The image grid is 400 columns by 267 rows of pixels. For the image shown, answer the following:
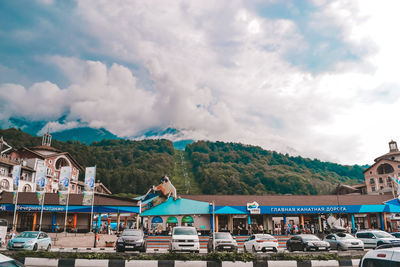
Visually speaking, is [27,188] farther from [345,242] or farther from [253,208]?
Answer: [345,242]

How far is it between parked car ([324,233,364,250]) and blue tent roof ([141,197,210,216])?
49.4 feet

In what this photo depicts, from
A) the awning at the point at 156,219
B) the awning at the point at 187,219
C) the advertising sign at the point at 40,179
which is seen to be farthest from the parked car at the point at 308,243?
the advertising sign at the point at 40,179

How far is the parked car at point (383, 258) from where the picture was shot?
4441 mm

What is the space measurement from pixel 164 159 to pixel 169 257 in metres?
129

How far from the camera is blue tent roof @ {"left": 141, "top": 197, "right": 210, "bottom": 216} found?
34.7 m

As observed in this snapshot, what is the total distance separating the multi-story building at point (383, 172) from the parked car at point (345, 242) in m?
63.0

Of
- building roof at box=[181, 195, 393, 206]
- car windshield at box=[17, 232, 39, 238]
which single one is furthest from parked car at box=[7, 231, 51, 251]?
building roof at box=[181, 195, 393, 206]

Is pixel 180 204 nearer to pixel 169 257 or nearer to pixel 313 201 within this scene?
pixel 313 201

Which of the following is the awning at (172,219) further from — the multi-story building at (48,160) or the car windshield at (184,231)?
the multi-story building at (48,160)

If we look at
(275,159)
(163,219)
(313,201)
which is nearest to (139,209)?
(163,219)

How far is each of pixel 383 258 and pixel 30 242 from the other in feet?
65.3

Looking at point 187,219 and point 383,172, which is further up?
point 383,172

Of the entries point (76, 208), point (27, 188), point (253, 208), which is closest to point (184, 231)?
point (253, 208)

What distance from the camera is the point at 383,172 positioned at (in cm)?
8006
